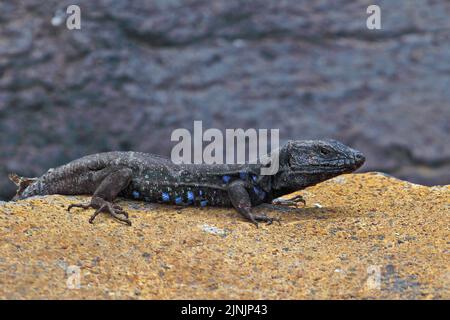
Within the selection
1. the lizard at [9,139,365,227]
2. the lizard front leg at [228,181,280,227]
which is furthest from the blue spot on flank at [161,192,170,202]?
the lizard front leg at [228,181,280,227]

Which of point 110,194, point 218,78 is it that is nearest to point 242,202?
point 110,194

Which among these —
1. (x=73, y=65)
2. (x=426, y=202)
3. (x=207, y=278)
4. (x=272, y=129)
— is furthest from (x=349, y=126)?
(x=207, y=278)

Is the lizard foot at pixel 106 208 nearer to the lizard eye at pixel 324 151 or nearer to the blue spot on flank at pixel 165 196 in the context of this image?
the blue spot on flank at pixel 165 196

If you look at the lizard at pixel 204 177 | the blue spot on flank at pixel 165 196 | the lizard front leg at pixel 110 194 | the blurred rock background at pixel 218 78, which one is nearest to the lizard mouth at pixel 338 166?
the lizard at pixel 204 177

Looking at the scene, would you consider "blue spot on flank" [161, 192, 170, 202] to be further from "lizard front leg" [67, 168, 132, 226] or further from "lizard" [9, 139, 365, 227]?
"lizard front leg" [67, 168, 132, 226]

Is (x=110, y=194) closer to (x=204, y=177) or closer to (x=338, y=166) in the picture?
(x=204, y=177)

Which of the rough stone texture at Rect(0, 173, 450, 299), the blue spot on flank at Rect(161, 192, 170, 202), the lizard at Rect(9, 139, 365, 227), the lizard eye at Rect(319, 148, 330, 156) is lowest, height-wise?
the rough stone texture at Rect(0, 173, 450, 299)
